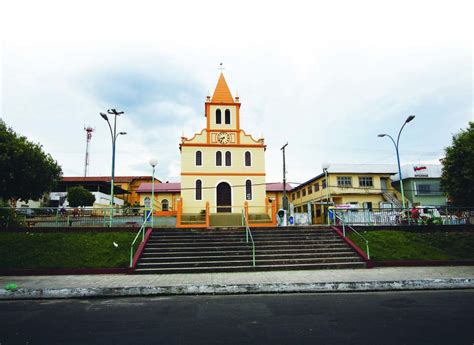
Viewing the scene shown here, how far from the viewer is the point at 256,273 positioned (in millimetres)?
11016

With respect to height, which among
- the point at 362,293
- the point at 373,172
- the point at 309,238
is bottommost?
the point at 362,293

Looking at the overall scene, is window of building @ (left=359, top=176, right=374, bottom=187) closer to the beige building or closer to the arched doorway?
the beige building

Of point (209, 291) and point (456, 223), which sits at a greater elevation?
point (456, 223)

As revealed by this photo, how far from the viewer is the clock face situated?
25.4 meters

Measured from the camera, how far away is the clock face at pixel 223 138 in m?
25.4

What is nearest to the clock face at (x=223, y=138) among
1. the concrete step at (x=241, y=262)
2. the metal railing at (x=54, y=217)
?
the metal railing at (x=54, y=217)

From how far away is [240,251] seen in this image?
1303 centimetres

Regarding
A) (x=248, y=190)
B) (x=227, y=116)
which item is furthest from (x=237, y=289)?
(x=227, y=116)

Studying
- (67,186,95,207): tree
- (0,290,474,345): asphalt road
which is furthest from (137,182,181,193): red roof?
(0,290,474,345): asphalt road

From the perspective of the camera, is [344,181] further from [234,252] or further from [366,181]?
[234,252]

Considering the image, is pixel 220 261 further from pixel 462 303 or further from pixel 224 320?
pixel 462 303

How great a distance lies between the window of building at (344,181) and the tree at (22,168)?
94.7ft

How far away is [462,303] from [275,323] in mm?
4407

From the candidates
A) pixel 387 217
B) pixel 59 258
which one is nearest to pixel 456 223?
pixel 387 217
